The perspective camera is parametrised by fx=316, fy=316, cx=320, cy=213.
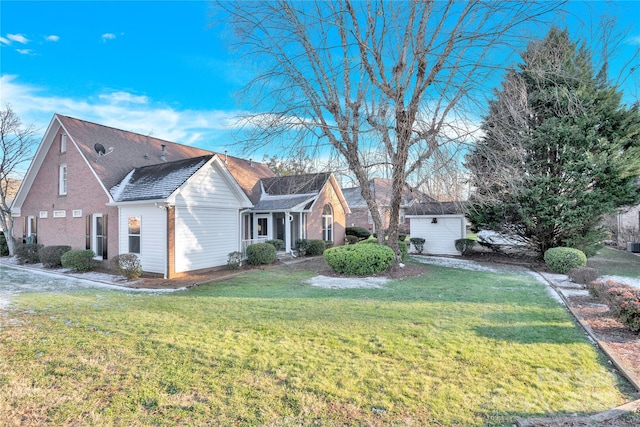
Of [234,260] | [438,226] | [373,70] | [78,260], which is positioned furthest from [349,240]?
[78,260]

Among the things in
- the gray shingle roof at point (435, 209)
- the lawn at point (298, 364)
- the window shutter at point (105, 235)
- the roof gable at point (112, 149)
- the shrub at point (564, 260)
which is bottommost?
the lawn at point (298, 364)

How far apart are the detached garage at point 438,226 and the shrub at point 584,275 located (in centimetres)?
901

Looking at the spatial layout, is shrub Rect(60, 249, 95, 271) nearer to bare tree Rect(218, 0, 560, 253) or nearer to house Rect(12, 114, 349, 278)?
house Rect(12, 114, 349, 278)

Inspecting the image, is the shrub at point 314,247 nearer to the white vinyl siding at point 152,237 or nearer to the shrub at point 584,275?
the white vinyl siding at point 152,237

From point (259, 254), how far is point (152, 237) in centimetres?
454

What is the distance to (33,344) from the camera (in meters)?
4.92

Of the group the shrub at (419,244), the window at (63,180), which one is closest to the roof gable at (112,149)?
the window at (63,180)

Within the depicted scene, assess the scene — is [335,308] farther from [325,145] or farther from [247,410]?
[325,145]

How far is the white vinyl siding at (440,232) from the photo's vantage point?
20.0 m

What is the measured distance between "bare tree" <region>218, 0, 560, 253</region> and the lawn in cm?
618

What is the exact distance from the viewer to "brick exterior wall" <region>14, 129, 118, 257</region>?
14156 millimetres

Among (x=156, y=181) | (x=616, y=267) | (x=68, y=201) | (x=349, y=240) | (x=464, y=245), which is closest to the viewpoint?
(x=156, y=181)

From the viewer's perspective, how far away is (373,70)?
12266 millimetres

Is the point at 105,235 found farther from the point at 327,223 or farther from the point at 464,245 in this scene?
the point at 464,245
